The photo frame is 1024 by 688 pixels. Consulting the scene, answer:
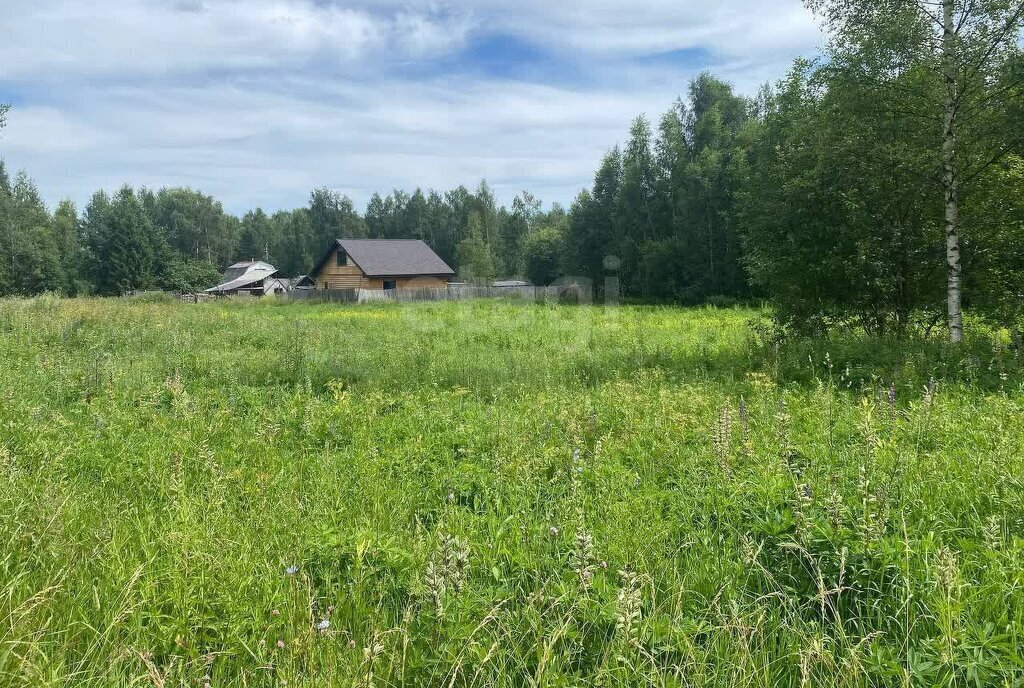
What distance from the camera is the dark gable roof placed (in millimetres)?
46781

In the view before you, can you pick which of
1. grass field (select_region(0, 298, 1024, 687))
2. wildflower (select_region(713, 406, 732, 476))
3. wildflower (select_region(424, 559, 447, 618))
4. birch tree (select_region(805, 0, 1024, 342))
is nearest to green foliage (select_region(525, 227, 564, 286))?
birch tree (select_region(805, 0, 1024, 342))

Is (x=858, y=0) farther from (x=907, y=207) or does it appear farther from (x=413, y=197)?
(x=413, y=197)

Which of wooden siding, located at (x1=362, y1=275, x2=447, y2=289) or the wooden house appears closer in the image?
the wooden house

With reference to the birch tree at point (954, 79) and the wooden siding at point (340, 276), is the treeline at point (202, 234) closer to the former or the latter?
the wooden siding at point (340, 276)

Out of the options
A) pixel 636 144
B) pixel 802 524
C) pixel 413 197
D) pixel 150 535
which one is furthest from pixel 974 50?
pixel 413 197

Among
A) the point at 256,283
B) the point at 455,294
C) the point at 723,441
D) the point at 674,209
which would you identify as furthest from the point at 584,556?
the point at 256,283

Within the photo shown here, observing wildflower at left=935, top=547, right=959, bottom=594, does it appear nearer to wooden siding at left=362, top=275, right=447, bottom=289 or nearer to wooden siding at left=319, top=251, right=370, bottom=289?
wooden siding at left=362, top=275, right=447, bottom=289

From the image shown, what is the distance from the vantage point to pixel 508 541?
341 cm

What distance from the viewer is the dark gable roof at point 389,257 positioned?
46781 mm

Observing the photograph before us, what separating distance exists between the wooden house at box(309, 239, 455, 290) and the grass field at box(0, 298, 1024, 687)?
132 ft

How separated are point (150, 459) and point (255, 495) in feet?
3.77

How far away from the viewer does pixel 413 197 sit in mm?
83625

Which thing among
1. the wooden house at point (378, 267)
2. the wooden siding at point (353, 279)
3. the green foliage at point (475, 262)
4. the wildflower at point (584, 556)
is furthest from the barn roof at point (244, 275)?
the wildflower at point (584, 556)

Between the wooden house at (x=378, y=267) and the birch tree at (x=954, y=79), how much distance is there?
125 feet
